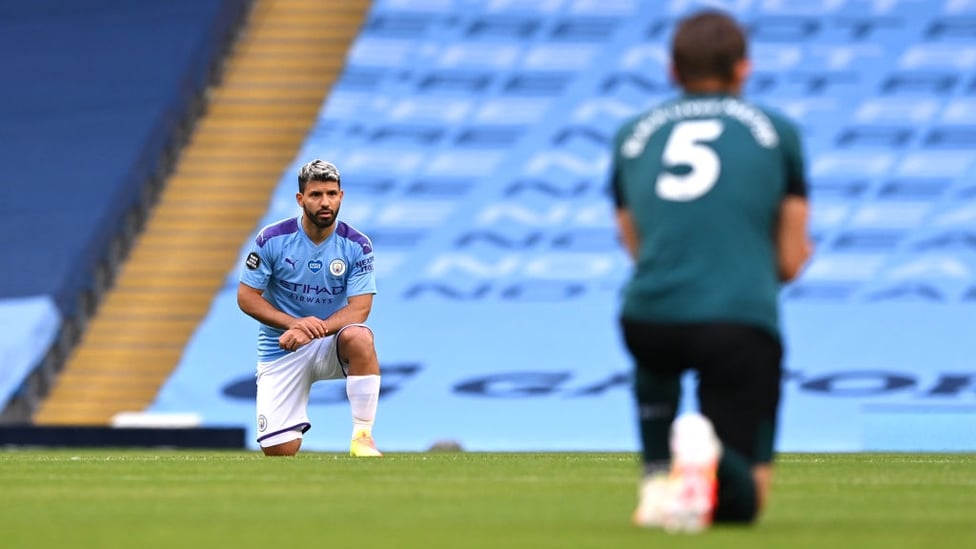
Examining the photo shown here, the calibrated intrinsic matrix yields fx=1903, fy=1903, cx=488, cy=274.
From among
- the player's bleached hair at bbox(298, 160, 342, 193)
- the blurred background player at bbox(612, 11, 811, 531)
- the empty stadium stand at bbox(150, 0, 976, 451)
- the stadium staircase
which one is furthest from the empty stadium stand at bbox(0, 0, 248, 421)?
the blurred background player at bbox(612, 11, 811, 531)

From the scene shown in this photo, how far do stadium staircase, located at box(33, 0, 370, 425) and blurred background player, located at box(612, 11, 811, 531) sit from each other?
Answer: 13.9 metres

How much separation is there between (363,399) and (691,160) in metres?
5.27

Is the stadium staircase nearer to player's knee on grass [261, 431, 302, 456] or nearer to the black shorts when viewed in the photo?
player's knee on grass [261, 431, 302, 456]

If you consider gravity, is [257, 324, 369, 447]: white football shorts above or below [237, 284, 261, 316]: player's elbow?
below

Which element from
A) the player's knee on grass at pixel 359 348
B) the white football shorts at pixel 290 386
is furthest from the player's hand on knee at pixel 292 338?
the white football shorts at pixel 290 386

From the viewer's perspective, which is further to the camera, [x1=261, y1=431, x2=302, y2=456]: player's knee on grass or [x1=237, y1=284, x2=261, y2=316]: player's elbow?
[x1=261, y1=431, x2=302, y2=456]: player's knee on grass

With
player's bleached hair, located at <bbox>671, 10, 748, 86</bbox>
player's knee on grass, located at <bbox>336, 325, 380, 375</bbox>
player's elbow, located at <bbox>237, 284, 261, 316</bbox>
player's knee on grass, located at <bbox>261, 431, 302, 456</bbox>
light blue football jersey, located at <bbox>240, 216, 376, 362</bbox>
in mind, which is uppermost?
player's bleached hair, located at <bbox>671, 10, 748, 86</bbox>

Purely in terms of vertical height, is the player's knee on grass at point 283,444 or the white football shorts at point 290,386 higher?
the white football shorts at point 290,386

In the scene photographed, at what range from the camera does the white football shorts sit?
10539mm

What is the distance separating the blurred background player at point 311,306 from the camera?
10.1 metres

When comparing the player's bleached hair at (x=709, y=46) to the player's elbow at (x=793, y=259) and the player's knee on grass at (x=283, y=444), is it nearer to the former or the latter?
the player's elbow at (x=793, y=259)

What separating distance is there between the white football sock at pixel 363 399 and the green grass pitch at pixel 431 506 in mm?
748

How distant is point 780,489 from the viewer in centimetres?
688

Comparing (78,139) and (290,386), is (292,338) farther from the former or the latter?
(78,139)
